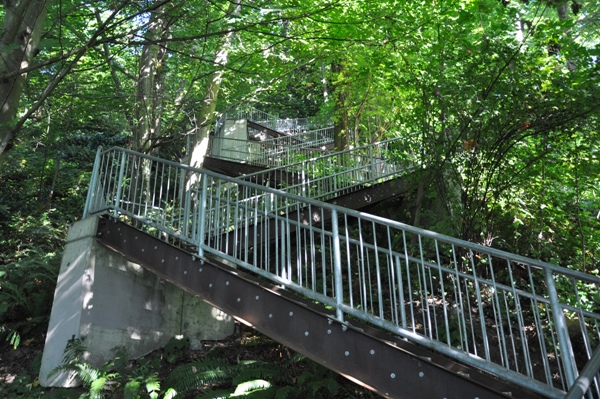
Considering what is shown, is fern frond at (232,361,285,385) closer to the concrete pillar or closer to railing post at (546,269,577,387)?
the concrete pillar

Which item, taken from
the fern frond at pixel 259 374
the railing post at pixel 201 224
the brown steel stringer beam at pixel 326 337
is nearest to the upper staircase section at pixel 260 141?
the railing post at pixel 201 224

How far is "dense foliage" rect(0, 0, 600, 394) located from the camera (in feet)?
15.5

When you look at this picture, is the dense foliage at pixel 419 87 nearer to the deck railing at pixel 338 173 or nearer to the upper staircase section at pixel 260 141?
the deck railing at pixel 338 173

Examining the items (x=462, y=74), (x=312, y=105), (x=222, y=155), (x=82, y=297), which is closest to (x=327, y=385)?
(x=82, y=297)

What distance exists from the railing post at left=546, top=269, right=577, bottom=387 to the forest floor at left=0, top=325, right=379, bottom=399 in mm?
2429

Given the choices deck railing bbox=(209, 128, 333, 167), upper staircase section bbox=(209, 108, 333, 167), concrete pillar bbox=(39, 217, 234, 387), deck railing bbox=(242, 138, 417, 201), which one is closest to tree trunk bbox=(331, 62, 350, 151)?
deck railing bbox=(242, 138, 417, 201)

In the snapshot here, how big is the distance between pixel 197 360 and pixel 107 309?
146cm

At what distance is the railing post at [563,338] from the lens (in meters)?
2.97

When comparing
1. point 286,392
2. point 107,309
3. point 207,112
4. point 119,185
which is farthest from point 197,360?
Result: point 207,112

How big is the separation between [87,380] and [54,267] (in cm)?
291

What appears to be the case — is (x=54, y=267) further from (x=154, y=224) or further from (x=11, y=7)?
(x=11, y=7)

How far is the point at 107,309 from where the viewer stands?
627 centimetres

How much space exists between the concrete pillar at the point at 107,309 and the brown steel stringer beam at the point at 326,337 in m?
0.90

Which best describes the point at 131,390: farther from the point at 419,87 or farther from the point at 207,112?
the point at 207,112
